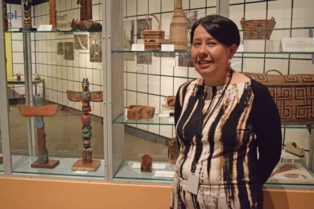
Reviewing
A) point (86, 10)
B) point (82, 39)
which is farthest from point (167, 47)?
point (82, 39)

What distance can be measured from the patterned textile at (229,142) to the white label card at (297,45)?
25.9 inches

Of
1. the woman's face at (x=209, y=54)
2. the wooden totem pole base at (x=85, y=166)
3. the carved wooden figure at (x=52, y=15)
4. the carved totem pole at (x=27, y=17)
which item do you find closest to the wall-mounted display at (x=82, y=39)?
the carved wooden figure at (x=52, y=15)

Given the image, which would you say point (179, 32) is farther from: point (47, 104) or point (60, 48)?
point (60, 48)

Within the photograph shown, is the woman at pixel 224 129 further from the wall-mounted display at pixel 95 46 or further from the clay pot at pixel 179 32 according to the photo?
the wall-mounted display at pixel 95 46

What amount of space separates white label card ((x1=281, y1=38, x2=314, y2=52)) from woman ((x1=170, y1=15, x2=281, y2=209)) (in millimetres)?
652

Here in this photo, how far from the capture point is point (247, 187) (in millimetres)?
1199

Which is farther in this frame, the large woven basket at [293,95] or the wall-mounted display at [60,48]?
the wall-mounted display at [60,48]

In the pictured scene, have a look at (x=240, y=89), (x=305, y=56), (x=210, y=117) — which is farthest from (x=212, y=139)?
(x=305, y=56)

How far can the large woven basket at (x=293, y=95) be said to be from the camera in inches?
67.7

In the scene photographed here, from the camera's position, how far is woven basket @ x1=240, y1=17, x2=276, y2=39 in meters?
1.77

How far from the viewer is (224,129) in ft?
3.86

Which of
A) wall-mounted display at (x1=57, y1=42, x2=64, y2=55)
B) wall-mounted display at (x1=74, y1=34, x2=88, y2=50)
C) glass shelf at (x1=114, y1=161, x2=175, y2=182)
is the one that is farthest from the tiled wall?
wall-mounted display at (x1=57, y1=42, x2=64, y2=55)

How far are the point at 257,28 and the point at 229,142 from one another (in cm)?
86

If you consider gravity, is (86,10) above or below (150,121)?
above
